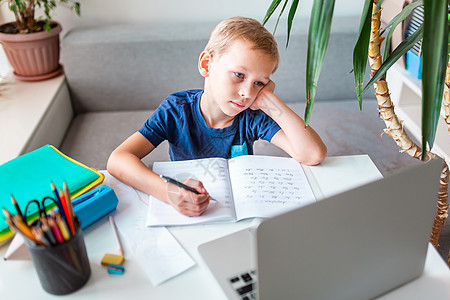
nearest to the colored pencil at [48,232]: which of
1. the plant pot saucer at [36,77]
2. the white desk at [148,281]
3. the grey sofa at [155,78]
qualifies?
the white desk at [148,281]

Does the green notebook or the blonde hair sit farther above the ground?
the blonde hair

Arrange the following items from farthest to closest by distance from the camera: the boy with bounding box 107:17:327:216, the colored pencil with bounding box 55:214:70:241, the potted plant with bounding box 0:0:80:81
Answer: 1. the potted plant with bounding box 0:0:80:81
2. the boy with bounding box 107:17:327:216
3. the colored pencil with bounding box 55:214:70:241

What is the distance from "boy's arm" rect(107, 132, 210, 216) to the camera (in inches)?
35.4

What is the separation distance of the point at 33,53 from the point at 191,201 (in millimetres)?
1531

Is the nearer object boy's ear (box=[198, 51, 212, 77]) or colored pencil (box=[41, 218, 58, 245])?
colored pencil (box=[41, 218, 58, 245])

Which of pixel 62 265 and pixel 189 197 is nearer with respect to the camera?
pixel 62 265

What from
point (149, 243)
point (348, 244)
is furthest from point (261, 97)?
point (348, 244)

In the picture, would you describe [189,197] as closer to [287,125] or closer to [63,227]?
[63,227]

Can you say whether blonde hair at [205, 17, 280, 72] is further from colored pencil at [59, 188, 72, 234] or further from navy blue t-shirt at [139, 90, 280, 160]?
colored pencil at [59, 188, 72, 234]

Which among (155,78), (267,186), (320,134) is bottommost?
(320,134)

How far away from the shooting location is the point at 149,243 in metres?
0.84

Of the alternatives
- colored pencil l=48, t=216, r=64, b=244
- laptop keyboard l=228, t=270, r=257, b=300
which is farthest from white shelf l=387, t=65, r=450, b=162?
colored pencil l=48, t=216, r=64, b=244

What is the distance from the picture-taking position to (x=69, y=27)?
7.74 ft

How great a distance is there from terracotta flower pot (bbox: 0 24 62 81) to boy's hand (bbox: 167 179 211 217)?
4.78ft
